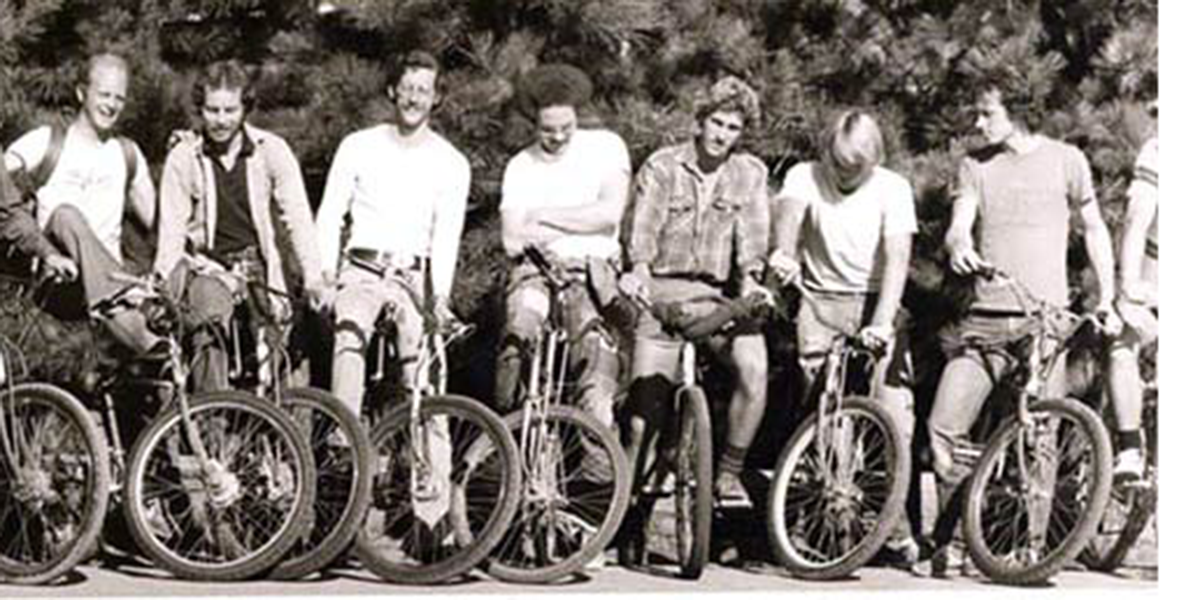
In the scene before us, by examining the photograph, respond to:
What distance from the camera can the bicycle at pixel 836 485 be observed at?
800 cm

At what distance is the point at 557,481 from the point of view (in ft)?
25.8

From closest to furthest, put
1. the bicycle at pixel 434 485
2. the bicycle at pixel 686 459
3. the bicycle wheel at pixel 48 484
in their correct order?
the bicycle wheel at pixel 48 484
the bicycle at pixel 434 485
the bicycle at pixel 686 459

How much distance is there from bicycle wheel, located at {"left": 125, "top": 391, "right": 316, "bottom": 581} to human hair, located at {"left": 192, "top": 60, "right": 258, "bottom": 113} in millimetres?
943

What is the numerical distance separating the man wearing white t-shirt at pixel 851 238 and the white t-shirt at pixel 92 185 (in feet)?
→ 6.96

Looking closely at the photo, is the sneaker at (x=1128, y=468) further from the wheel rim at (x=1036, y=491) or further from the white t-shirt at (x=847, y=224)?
the white t-shirt at (x=847, y=224)

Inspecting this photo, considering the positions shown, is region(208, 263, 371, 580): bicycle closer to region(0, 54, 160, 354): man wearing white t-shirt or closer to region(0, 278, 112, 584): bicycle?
region(0, 54, 160, 354): man wearing white t-shirt

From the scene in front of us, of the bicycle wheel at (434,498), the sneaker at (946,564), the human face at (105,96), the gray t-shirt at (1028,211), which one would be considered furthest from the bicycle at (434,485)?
the gray t-shirt at (1028,211)

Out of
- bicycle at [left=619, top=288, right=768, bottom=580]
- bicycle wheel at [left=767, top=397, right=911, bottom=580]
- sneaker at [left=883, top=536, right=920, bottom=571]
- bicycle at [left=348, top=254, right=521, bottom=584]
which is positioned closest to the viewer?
bicycle at [left=348, top=254, right=521, bottom=584]

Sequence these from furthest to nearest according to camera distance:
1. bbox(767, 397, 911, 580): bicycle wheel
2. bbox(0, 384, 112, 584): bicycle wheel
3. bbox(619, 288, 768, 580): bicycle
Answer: bbox(767, 397, 911, 580): bicycle wheel, bbox(619, 288, 768, 580): bicycle, bbox(0, 384, 112, 584): bicycle wheel

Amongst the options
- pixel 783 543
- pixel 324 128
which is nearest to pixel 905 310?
pixel 783 543

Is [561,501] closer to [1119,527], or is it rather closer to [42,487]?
[42,487]

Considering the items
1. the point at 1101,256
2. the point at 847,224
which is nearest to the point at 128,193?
the point at 847,224

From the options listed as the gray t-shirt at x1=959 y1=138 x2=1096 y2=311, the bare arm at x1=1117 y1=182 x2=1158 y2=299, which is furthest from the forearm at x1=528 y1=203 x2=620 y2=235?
the bare arm at x1=1117 y1=182 x2=1158 y2=299

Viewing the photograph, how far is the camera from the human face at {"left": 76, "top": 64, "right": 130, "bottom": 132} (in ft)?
25.6
